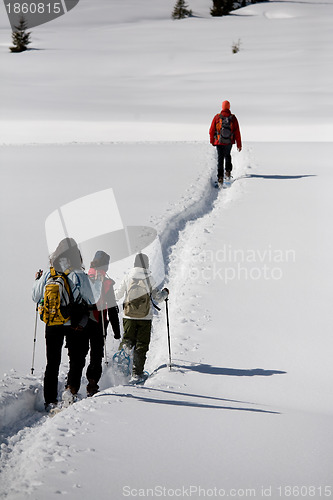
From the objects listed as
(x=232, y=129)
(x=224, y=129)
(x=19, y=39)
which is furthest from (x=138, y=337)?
(x=19, y=39)

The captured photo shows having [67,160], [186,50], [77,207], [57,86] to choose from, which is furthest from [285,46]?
[77,207]

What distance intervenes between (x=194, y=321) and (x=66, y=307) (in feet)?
7.39

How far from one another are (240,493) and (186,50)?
146 ft

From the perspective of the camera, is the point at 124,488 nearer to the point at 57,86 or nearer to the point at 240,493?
the point at 240,493

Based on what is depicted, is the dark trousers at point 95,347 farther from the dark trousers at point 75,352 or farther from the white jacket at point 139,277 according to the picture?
the white jacket at point 139,277

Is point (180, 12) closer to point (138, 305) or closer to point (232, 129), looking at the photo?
point (232, 129)

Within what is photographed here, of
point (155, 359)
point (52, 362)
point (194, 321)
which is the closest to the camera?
point (52, 362)

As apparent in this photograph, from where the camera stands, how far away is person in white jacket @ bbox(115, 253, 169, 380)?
6.15 m

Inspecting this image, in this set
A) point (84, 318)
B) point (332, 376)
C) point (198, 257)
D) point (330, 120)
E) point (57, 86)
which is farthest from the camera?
point (57, 86)

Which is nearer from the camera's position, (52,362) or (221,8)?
(52,362)

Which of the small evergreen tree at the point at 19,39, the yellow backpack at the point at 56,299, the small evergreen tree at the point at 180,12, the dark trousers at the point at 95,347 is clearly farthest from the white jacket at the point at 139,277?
the small evergreen tree at the point at 180,12

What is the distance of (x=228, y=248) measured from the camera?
32.0 feet

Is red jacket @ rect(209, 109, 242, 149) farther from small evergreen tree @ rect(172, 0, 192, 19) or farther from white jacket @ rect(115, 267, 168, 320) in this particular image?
small evergreen tree @ rect(172, 0, 192, 19)

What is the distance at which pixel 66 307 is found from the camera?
17.3 feet
